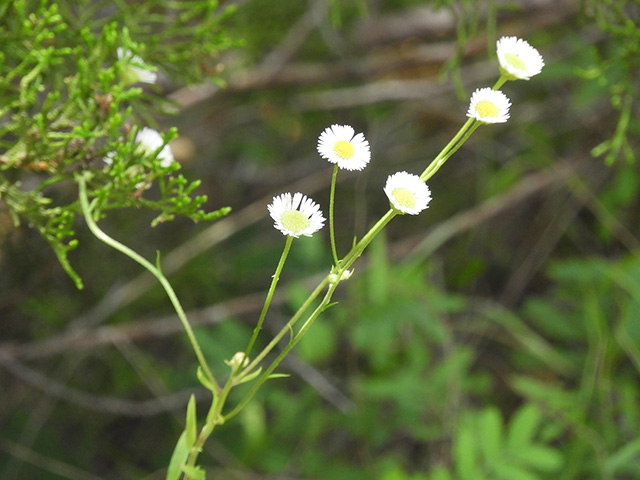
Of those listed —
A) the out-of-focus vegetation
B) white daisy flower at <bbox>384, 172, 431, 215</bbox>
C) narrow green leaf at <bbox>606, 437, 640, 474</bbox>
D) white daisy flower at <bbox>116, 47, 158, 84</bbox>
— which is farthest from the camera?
the out-of-focus vegetation

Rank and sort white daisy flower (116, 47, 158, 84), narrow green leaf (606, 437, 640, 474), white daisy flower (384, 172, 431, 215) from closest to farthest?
white daisy flower (384, 172, 431, 215) → white daisy flower (116, 47, 158, 84) → narrow green leaf (606, 437, 640, 474)

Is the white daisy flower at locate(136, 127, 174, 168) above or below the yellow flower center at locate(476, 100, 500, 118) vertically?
above

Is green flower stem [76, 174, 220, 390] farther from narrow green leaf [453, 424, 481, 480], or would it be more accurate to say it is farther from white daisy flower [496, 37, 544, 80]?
narrow green leaf [453, 424, 481, 480]

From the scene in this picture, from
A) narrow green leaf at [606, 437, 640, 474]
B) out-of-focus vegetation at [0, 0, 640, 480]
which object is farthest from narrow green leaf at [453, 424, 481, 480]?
narrow green leaf at [606, 437, 640, 474]

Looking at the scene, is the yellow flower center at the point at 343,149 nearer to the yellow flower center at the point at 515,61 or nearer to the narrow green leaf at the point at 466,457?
the yellow flower center at the point at 515,61

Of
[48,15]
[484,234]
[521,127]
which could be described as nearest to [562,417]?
[484,234]

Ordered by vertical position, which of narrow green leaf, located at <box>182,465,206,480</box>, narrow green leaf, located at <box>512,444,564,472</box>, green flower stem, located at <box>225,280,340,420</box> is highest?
narrow green leaf, located at <box>512,444,564,472</box>

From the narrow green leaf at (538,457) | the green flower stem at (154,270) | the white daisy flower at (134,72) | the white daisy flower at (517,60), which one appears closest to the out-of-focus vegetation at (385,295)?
the narrow green leaf at (538,457)
